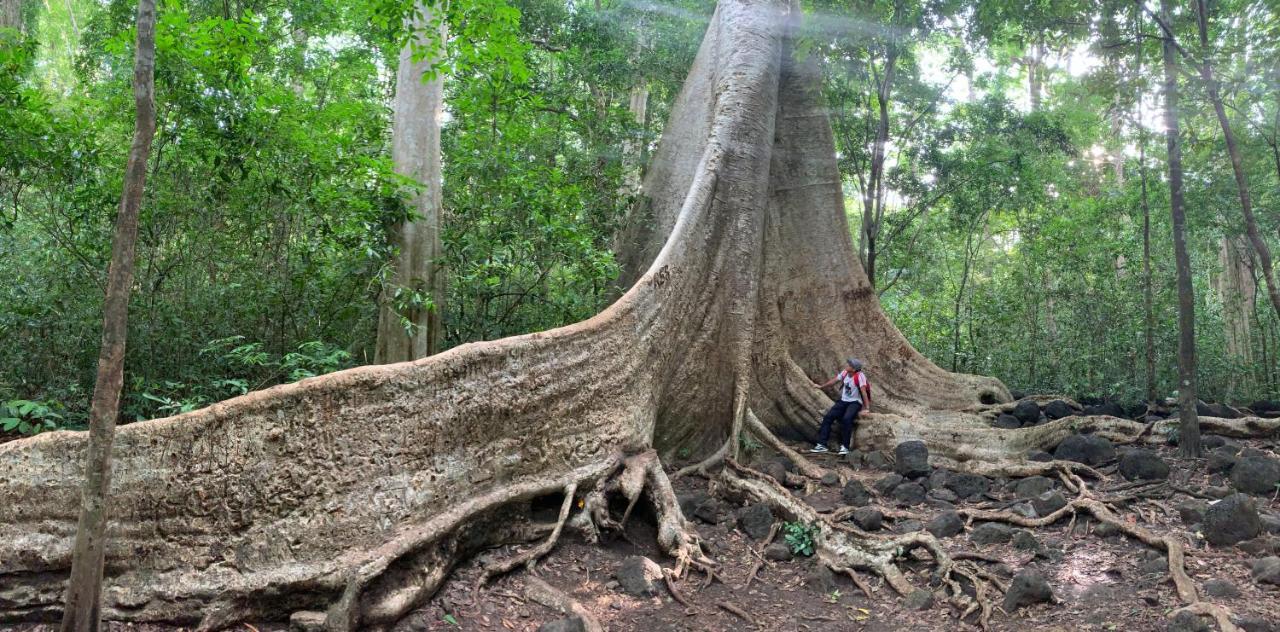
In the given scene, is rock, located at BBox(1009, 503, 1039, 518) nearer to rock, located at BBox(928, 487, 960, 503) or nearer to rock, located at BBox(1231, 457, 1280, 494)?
rock, located at BBox(928, 487, 960, 503)

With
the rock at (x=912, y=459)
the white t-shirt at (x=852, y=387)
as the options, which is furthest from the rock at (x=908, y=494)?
the white t-shirt at (x=852, y=387)

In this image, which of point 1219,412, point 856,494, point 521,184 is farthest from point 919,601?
point 1219,412

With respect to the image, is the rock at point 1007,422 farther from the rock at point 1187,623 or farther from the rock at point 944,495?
the rock at point 1187,623

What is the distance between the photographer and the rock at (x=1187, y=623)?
350cm

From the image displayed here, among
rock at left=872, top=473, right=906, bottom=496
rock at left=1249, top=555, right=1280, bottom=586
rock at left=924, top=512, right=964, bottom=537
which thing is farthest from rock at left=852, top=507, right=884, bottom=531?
rock at left=1249, top=555, right=1280, bottom=586

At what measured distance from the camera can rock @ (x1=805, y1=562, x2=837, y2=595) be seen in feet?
15.0

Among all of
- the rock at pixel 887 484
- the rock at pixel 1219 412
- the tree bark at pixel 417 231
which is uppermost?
the tree bark at pixel 417 231

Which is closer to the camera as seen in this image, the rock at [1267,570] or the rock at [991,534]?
the rock at [1267,570]

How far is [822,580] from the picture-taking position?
462 centimetres

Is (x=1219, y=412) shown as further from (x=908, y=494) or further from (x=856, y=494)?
(x=856, y=494)

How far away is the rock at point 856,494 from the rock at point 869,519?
462mm

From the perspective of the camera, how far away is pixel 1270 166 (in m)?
9.77

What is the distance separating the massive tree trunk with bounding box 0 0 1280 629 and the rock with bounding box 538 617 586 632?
0.63 metres

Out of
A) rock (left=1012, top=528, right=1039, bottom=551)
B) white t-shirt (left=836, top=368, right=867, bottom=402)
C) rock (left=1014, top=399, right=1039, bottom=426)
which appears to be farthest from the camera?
rock (left=1014, top=399, right=1039, bottom=426)
